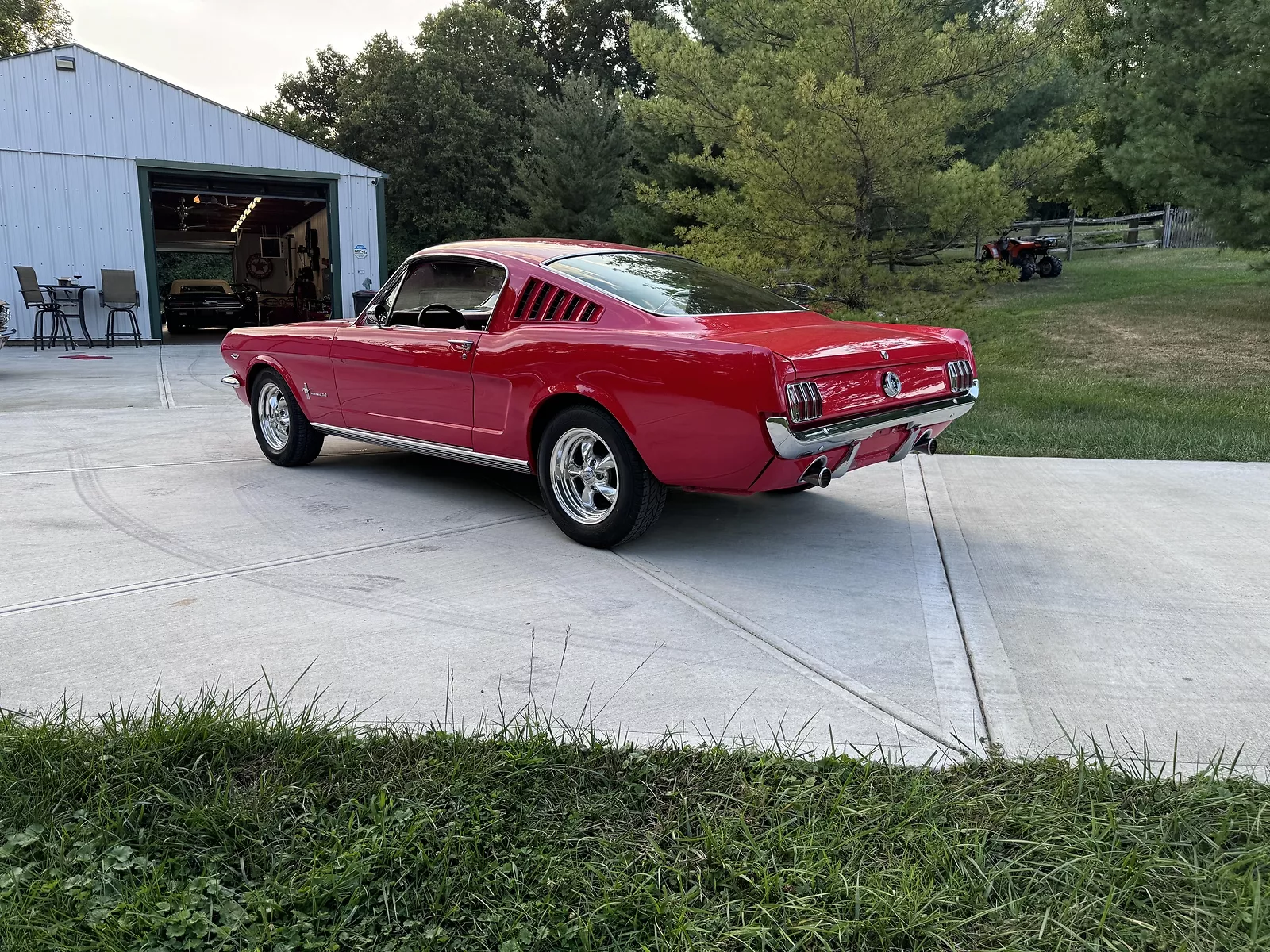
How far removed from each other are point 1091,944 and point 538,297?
12.7 ft

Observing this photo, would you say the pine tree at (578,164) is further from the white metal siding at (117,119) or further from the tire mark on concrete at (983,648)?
the tire mark on concrete at (983,648)

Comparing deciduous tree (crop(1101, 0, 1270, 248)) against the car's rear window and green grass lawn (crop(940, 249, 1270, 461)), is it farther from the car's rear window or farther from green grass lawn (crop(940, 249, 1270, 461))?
the car's rear window

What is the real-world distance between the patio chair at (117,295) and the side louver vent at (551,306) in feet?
48.7

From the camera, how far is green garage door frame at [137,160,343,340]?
57.4ft

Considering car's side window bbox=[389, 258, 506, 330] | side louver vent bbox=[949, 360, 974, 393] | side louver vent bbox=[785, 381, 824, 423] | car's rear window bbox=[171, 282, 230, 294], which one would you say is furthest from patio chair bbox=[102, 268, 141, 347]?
side louver vent bbox=[785, 381, 824, 423]

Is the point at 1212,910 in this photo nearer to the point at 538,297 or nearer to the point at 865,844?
the point at 865,844

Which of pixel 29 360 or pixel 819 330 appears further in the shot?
pixel 29 360

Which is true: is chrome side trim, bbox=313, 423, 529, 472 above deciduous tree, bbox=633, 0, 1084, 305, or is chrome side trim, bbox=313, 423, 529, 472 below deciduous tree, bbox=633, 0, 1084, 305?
below

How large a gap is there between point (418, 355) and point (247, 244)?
3111 cm

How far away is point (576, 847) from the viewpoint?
2260mm

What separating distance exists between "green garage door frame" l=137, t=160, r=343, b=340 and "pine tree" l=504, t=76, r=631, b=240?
24.3 ft

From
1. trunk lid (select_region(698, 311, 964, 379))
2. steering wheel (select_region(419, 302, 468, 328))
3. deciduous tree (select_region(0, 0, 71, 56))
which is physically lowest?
trunk lid (select_region(698, 311, 964, 379))

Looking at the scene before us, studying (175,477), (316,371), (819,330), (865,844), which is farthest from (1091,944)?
(175,477)

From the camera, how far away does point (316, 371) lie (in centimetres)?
620
